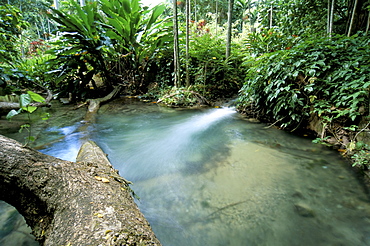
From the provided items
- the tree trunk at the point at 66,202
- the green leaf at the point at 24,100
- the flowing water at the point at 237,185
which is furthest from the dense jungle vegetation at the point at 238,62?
the tree trunk at the point at 66,202

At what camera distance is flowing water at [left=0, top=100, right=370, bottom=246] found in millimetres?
1307

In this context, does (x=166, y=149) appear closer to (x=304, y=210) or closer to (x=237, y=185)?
(x=237, y=185)

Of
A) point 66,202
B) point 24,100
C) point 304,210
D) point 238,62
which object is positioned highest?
point 238,62

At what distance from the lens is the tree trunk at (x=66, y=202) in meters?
0.78

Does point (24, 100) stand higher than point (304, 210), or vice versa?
point (24, 100)

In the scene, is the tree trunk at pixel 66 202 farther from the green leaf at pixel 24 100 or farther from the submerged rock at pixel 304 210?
the submerged rock at pixel 304 210

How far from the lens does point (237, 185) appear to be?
1821mm

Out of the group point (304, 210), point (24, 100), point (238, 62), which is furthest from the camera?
point (238, 62)

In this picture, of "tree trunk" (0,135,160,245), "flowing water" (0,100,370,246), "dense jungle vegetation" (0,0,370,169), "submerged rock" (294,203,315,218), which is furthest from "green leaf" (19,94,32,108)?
"submerged rock" (294,203,315,218)

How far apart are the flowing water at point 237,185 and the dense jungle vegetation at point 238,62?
0.52 m

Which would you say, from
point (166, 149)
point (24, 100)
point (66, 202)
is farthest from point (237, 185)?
point (24, 100)

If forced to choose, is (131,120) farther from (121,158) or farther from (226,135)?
(226,135)

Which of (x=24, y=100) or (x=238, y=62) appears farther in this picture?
(x=238, y=62)

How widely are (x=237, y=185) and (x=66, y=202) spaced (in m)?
1.49
